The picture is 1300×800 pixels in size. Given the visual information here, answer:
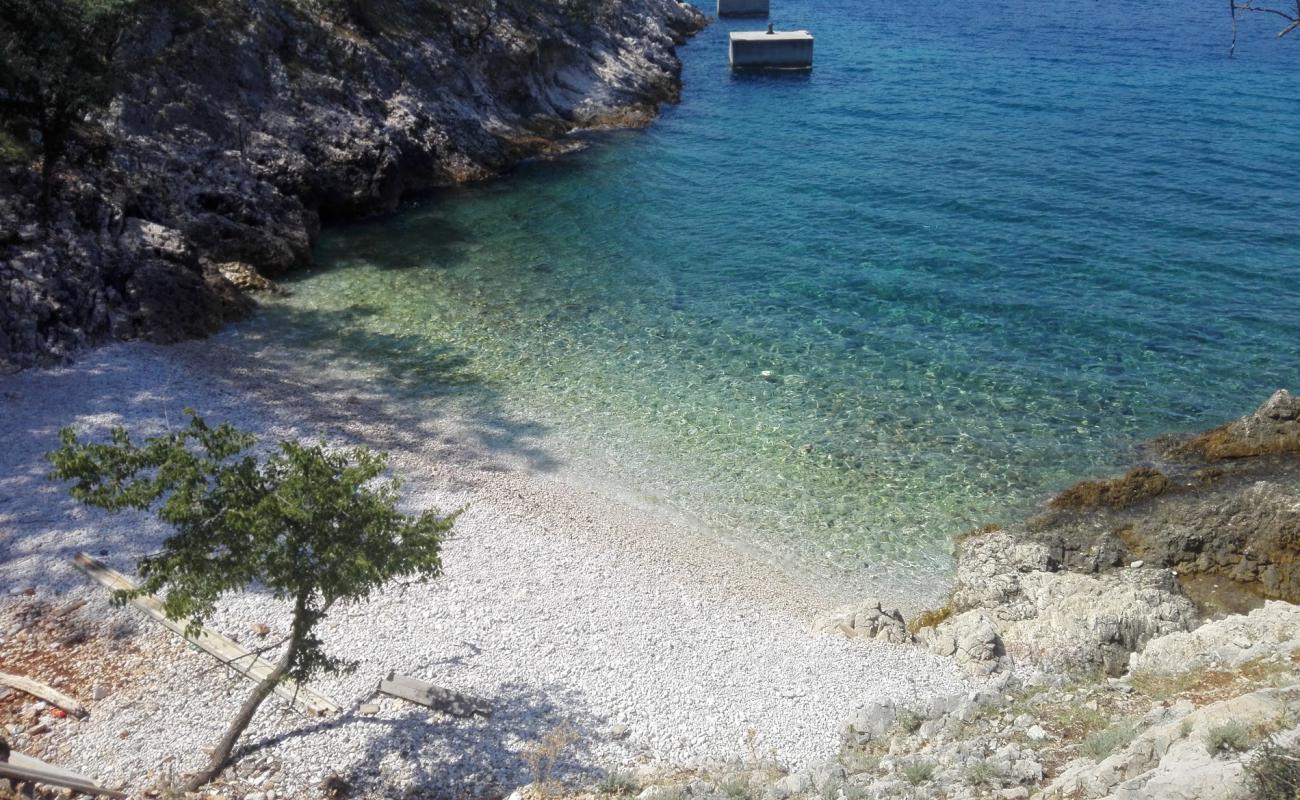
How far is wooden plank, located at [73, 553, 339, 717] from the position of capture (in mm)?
14672

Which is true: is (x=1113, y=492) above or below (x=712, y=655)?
above

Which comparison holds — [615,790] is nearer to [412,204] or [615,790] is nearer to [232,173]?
[232,173]

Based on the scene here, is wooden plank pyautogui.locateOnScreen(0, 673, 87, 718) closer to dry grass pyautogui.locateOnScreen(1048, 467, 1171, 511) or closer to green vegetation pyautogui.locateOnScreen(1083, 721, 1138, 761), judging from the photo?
green vegetation pyautogui.locateOnScreen(1083, 721, 1138, 761)

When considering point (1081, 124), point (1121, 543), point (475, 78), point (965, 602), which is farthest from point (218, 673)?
point (1081, 124)

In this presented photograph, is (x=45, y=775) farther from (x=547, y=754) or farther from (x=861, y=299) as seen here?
(x=861, y=299)

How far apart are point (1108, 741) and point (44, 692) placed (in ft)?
49.9

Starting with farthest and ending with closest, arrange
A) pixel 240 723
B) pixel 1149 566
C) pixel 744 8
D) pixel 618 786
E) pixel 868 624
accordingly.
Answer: pixel 744 8
pixel 1149 566
pixel 868 624
pixel 618 786
pixel 240 723

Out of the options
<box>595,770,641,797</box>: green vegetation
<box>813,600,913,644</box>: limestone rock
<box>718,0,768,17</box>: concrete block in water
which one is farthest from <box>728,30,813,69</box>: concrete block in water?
<box>595,770,641,797</box>: green vegetation

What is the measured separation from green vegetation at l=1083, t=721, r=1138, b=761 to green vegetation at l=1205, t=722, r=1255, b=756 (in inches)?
56.5

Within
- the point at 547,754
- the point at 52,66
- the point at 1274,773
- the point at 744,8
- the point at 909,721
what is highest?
the point at 744,8

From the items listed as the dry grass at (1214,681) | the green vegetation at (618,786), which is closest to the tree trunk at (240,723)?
the green vegetation at (618,786)

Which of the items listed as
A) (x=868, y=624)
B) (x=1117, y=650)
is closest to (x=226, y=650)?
(x=868, y=624)

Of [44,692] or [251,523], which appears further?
[44,692]

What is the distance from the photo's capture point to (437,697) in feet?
48.6
